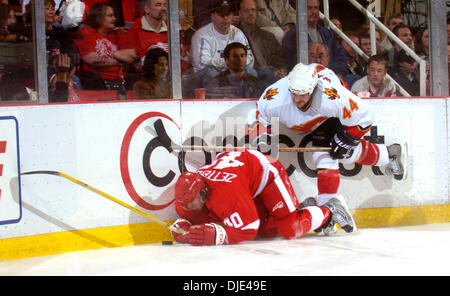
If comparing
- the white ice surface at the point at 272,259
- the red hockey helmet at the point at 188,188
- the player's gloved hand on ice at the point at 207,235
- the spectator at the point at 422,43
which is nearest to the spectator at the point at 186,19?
the red hockey helmet at the point at 188,188

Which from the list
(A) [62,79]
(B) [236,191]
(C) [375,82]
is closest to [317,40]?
(C) [375,82]

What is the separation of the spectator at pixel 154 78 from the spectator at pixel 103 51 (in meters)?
0.11

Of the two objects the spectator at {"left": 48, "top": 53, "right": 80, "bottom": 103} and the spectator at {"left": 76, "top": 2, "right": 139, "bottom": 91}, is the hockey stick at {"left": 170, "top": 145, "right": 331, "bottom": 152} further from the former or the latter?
the spectator at {"left": 48, "top": 53, "right": 80, "bottom": 103}

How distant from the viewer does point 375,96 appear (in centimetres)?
512

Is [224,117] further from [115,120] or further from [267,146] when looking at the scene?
[115,120]

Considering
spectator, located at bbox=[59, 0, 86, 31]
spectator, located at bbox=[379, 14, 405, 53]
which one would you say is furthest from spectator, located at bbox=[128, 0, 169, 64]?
spectator, located at bbox=[379, 14, 405, 53]

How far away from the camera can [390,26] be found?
5.30 metres

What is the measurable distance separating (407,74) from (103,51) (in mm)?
2469

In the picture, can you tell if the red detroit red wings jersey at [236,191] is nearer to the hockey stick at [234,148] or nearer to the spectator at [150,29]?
the hockey stick at [234,148]

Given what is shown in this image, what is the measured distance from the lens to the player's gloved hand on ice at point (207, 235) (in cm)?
409

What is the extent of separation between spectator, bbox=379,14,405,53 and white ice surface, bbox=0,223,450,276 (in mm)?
1607

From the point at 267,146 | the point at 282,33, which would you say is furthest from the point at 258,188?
the point at 282,33

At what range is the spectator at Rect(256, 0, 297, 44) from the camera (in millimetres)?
4934
